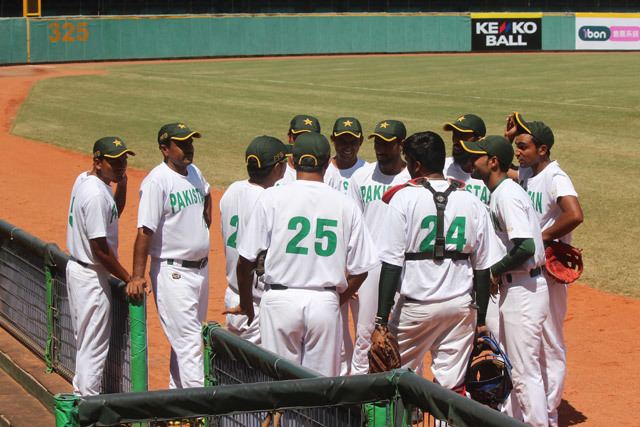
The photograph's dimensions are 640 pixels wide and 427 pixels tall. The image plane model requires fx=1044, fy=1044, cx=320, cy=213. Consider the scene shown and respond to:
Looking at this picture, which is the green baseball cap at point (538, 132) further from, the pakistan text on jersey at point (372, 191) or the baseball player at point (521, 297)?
the pakistan text on jersey at point (372, 191)

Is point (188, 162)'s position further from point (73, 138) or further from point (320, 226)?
point (73, 138)

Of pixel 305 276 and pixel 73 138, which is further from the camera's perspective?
pixel 73 138

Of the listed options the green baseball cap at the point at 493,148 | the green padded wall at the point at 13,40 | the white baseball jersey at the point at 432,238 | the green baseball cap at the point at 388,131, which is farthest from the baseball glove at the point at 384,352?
the green padded wall at the point at 13,40

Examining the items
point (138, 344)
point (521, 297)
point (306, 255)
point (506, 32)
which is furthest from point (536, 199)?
point (506, 32)

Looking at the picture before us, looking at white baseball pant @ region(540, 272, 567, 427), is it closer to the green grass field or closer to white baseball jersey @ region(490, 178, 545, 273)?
white baseball jersey @ region(490, 178, 545, 273)

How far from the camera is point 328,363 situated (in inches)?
223

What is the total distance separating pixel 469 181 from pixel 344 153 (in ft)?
3.05

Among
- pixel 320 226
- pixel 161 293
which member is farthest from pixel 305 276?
pixel 161 293

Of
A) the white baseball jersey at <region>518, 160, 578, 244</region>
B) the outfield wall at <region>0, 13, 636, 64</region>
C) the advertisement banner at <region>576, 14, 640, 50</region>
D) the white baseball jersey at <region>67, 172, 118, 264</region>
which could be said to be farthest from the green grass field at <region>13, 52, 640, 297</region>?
the advertisement banner at <region>576, 14, 640, 50</region>

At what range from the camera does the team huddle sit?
5555mm

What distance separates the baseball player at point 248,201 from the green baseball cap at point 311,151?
585 mm

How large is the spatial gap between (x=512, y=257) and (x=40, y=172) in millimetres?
13140

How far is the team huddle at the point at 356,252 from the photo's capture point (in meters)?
5.55

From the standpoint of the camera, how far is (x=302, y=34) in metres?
47.1
